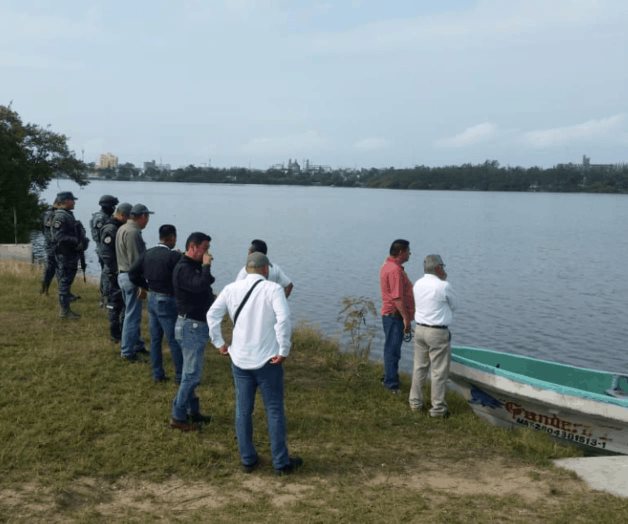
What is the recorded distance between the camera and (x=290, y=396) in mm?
7312

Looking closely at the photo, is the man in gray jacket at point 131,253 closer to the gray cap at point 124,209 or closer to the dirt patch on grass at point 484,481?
the gray cap at point 124,209

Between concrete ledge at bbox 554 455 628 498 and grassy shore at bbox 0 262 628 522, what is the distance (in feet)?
0.48

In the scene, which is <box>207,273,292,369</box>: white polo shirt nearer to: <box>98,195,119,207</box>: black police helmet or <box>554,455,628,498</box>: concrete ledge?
<box>554,455,628,498</box>: concrete ledge

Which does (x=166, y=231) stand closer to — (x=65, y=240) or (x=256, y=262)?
(x=256, y=262)

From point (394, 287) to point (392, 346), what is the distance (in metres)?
0.81

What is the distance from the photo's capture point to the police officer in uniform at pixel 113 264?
845 centimetres

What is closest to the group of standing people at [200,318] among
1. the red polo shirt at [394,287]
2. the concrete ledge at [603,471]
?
the red polo shirt at [394,287]

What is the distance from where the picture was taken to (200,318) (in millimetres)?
5973

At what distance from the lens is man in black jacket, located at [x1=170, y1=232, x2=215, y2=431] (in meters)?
5.87

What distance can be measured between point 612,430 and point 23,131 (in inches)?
1307

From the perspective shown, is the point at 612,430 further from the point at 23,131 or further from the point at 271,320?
the point at 23,131

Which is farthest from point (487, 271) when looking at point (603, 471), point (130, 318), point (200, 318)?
point (200, 318)

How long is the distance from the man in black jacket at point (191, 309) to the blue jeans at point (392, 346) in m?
2.70

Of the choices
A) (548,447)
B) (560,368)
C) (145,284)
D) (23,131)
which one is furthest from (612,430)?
(23,131)
